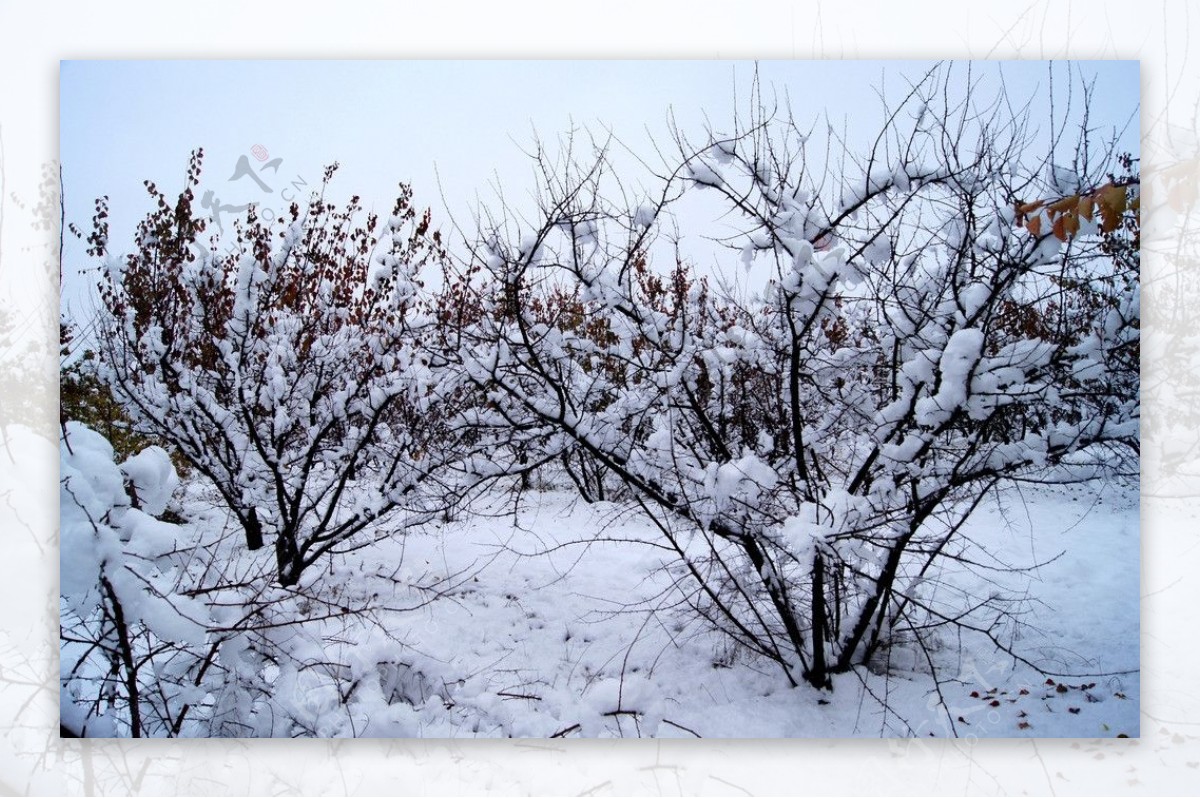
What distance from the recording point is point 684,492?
1763 millimetres

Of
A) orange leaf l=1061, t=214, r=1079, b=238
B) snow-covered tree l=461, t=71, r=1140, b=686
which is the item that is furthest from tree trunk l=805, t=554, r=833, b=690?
orange leaf l=1061, t=214, r=1079, b=238

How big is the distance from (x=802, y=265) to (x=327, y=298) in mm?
1627

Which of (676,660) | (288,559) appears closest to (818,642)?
(676,660)

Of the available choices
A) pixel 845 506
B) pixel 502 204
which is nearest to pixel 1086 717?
pixel 845 506

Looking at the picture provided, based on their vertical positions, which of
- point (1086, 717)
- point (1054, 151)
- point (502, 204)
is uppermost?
point (1054, 151)

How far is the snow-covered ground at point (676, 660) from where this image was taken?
169 centimetres

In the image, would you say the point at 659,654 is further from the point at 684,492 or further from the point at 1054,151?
the point at 1054,151

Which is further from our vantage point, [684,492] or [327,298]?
[327,298]

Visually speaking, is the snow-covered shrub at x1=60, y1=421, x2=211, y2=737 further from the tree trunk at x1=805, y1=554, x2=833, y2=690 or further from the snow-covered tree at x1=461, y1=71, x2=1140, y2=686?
the tree trunk at x1=805, y1=554, x2=833, y2=690

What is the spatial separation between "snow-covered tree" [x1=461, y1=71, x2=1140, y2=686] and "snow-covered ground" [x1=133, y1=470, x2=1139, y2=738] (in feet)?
0.28

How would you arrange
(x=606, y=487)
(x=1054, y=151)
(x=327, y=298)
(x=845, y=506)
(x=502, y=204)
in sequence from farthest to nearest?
(x=327, y=298) → (x=606, y=487) → (x=502, y=204) → (x=1054, y=151) → (x=845, y=506)

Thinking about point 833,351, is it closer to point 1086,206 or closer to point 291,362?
point 1086,206

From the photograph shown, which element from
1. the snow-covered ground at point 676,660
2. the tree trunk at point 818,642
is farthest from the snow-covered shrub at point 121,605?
the tree trunk at point 818,642

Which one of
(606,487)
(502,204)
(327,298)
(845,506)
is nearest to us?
(845,506)
